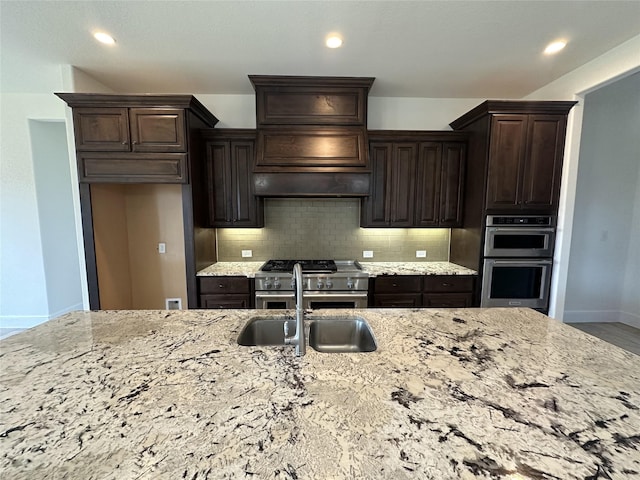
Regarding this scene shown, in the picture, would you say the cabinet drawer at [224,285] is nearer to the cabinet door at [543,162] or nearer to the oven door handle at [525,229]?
the oven door handle at [525,229]

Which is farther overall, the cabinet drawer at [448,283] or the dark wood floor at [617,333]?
the dark wood floor at [617,333]

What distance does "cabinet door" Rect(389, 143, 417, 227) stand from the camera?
3.02 metres

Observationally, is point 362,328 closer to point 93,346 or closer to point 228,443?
point 228,443

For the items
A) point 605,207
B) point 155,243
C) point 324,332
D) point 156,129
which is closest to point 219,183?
point 156,129

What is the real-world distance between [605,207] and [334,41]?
413 centimetres

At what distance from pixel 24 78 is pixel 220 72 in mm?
2156

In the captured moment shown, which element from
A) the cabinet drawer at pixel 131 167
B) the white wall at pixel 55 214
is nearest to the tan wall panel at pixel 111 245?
the cabinet drawer at pixel 131 167

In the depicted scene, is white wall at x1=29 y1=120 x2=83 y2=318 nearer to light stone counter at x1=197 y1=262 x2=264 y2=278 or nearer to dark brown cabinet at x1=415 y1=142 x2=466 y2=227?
light stone counter at x1=197 y1=262 x2=264 y2=278

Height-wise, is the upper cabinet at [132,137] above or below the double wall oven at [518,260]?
above

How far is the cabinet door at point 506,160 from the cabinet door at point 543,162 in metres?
0.08

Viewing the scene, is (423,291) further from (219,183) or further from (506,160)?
(219,183)

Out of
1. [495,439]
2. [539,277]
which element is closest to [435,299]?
[539,277]

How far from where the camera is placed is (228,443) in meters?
0.67

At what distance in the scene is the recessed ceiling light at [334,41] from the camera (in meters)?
2.13
